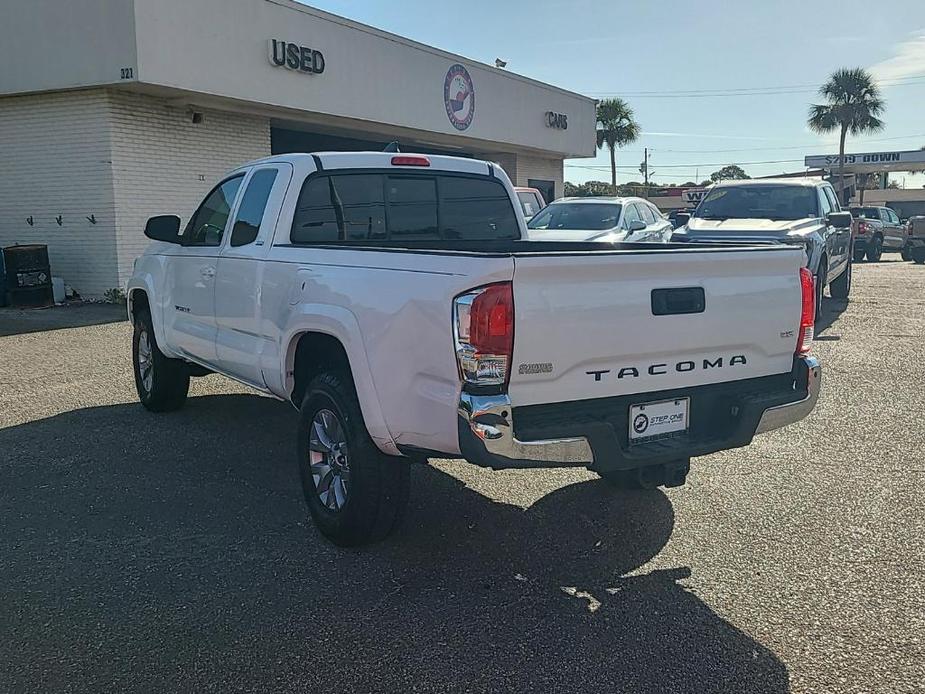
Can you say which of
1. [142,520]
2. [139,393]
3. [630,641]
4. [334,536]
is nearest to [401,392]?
[334,536]

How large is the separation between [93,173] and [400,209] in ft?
38.5

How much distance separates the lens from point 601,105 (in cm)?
5231

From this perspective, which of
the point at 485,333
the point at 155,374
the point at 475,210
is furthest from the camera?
the point at 155,374

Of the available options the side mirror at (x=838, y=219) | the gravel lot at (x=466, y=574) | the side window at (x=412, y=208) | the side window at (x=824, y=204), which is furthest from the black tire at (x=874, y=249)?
the side window at (x=412, y=208)

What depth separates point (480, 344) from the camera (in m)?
3.40

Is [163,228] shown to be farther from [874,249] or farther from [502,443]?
[874,249]

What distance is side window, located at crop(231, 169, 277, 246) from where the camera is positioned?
535cm

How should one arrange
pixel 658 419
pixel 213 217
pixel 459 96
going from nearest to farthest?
pixel 658 419 < pixel 213 217 < pixel 459 96

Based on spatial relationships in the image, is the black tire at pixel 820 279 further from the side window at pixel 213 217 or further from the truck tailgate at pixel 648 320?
the side window at pixel 213 217

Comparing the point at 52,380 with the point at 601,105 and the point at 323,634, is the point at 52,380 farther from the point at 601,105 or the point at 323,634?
the point at 601,105

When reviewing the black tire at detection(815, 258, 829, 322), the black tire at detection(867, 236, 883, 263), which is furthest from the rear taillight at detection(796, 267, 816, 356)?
the black tire at detection(867, 236, 883, 263)

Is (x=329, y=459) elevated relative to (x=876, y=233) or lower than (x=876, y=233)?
lower

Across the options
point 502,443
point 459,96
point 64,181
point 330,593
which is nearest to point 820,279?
point 502,443

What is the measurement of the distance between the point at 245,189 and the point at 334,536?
259cm
